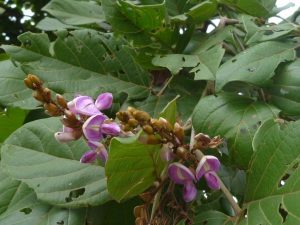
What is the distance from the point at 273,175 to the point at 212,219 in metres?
0.10

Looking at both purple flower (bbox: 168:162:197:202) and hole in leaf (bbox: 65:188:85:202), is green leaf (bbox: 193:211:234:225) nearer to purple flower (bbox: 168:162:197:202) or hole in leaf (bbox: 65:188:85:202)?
purple flower (bbox: 168:162:197:202)

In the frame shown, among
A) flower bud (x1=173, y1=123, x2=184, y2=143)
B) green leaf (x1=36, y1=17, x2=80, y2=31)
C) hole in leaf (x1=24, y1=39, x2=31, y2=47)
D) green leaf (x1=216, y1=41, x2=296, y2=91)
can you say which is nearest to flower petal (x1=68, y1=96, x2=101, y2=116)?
flower bud (x1=173, y1=123, x2=184, y2=143)

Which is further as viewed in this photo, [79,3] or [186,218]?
[79,3]

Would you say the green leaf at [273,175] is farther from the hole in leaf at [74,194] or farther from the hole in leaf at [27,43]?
the hole in leaf at [27,43]

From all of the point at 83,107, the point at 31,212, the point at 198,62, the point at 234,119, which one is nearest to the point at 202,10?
the point at 198,62

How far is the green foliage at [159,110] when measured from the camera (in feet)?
2.10

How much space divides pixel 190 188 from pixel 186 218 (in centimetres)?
5

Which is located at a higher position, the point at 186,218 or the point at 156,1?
the point at 156,1

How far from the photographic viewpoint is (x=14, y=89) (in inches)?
36.0

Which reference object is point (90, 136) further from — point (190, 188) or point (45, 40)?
point (45, 40)

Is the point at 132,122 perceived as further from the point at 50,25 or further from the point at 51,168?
the point at 50,25

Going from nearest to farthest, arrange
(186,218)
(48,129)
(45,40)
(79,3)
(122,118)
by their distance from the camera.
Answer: (122,118), (186,218), (48,129), (45,40), (79,3)

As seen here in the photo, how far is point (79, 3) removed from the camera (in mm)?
1085

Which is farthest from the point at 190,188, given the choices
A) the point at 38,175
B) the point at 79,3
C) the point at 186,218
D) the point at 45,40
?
the point at 79,3
